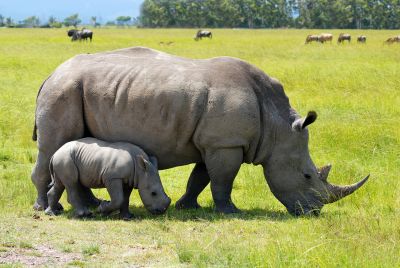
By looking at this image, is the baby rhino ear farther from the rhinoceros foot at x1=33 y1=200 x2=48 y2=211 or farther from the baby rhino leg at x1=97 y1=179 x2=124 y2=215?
the rhinoceros foot at x1=33 y1=200 x2=48 y2=211

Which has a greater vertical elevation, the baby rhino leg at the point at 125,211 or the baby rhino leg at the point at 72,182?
the baby rhino leg at the point at 72,182

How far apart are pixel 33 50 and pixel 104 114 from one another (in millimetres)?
27119

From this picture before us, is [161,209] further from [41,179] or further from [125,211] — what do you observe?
[41,179]

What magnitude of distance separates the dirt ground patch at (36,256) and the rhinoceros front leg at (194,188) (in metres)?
2.77

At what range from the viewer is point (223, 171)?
9.48 meters

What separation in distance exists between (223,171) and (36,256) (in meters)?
2.94

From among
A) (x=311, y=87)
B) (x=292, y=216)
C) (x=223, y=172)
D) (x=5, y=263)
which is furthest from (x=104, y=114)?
(x=311, y=87)

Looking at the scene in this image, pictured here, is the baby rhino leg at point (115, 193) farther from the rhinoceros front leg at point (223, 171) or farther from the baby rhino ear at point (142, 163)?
the rhinoceros front leg at point (223, 171)

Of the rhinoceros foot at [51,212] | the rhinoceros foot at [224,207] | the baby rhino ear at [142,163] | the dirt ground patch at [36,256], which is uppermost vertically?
the baby rhino ear at [142,163]

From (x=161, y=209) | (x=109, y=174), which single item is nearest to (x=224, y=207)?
(x=161, y=209)

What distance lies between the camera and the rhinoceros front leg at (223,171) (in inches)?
370

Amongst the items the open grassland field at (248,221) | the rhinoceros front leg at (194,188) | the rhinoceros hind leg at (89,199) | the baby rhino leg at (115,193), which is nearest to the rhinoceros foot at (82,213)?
the open grassland field at (248,221)

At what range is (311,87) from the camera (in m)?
20.9

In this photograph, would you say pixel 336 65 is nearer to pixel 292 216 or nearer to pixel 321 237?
pixel 292 216
